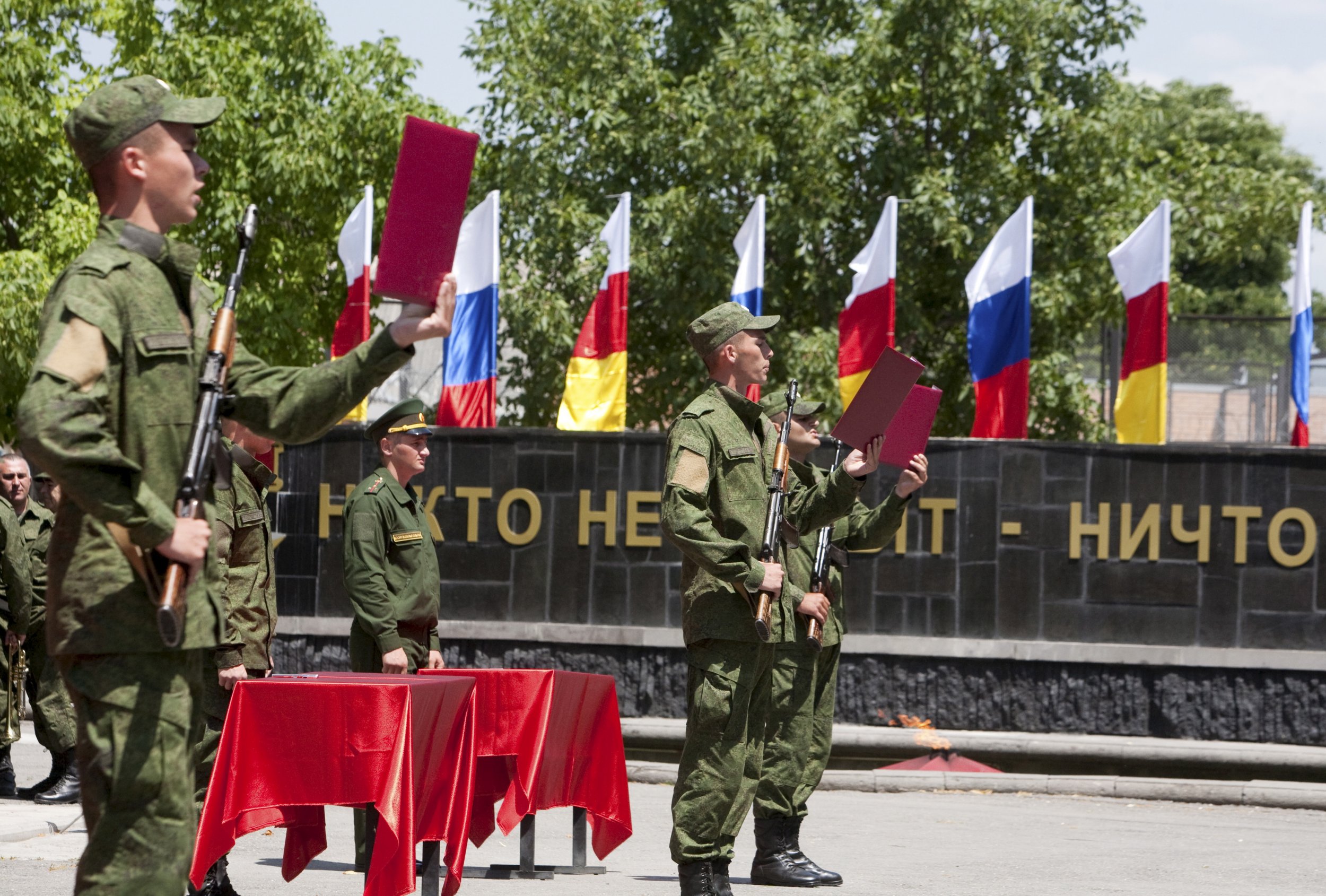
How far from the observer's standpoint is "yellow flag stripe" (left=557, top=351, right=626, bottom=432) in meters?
13.9

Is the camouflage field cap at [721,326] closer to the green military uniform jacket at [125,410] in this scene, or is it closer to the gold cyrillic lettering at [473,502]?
the green military uniform jacket at [125,410]

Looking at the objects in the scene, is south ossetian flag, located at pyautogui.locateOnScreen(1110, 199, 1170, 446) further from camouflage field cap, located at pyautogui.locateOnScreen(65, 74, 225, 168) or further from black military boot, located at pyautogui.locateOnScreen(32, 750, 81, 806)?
camouflage field cap, located at pyautogui.locateOnScreen(65, 74, 225, 168)

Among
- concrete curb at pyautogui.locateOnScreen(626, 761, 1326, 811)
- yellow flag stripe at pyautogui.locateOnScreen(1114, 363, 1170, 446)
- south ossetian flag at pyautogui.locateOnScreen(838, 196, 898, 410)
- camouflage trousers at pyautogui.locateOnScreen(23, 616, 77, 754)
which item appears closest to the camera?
camouflage trousers at pyautogui.locateOnScreen(23, 616, 77, 754)

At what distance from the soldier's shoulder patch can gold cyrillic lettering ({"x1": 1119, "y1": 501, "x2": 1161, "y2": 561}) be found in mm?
6155

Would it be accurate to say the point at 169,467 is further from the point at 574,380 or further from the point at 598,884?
the point at 574,380

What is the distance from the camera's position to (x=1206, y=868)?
7.83 m

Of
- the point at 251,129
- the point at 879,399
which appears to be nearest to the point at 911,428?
the point at 879,399

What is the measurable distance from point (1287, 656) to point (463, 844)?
709cm

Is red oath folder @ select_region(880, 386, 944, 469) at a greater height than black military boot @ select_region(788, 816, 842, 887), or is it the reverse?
red oath folder @ select_region(880, 386, 944, 469)

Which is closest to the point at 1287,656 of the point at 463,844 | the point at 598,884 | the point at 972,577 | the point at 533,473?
the point at 972,577

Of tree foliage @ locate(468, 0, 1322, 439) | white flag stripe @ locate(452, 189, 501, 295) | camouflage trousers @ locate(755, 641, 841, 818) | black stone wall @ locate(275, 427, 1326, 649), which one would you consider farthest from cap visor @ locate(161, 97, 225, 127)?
tree foliage @ locate(468, 0, 1322, 439)

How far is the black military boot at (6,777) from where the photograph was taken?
9430mm

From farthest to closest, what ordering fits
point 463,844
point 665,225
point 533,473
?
point 665,225
point 533,473
point 463,844

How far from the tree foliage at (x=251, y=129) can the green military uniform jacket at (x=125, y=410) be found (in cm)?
1880
